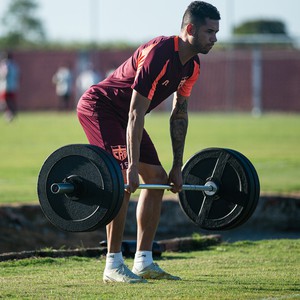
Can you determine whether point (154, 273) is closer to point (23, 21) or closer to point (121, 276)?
point (121, 276)

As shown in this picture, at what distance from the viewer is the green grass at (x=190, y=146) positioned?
15.8 meters

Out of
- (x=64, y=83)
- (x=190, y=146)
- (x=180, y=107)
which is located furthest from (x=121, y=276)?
(x=64, y=83)

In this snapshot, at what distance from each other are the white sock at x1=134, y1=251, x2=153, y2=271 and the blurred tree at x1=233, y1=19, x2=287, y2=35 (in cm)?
5954

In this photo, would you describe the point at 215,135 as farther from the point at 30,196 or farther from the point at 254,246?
the point at 254,246

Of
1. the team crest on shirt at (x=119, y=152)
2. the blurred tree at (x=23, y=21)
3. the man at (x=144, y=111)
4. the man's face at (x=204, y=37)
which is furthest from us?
the blurred tree at (x=23, y=21)

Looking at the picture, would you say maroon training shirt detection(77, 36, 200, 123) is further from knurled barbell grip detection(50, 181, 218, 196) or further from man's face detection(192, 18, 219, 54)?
knurled barbell grip detection(50, 181, 218, 196)

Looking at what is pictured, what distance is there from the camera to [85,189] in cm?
752

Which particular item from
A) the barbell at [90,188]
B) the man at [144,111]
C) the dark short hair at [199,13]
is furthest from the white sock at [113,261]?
the dark short hair at [199,13]

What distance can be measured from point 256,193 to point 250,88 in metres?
41.6

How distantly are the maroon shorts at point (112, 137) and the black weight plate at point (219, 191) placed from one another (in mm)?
738

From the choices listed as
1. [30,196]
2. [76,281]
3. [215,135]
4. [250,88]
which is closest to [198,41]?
[76,281]

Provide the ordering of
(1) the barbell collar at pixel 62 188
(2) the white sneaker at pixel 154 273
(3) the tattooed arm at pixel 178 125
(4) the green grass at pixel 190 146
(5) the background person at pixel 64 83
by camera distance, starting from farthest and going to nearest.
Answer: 1. (5) the background person at pixel 64 83
2. (4) the green grass at pixel 190 146
3. (3) the tattooed arm at pixel 178 125
4. (2) the white sneaker at pixel 154 273
5. (1) the barbell collar at pixel 62 188

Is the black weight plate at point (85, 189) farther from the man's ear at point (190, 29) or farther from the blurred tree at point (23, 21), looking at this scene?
the blurred tree at point (23, 21)

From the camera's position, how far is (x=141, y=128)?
7.59 m
